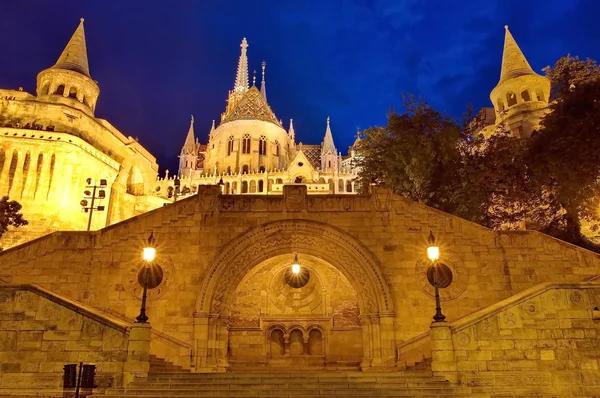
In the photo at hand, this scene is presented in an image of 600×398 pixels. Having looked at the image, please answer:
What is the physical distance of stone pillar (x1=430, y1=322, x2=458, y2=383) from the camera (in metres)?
10.9

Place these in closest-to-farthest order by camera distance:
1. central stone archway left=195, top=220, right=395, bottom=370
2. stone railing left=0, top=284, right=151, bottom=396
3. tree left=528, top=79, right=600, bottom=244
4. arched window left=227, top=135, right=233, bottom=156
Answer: stone railing left=0, top=284, right=151, bottom=396 → central stone archway left=195, top=220, right=395, bottom=370 → tree left=528, top=79, right=600, bottom=244 → arched window left=227, top=135, right=233, bottom=156

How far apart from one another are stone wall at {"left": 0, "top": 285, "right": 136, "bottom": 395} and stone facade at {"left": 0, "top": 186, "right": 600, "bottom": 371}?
3586 millimetres

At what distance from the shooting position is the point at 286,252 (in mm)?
15805

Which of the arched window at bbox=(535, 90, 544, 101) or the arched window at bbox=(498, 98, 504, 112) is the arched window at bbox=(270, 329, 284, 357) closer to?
the arched window at bbox=(498, 98, 504, 112)

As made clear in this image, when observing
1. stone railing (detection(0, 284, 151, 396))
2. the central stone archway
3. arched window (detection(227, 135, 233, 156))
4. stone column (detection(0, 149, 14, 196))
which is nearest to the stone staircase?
stone railing (detection(0, 284, 151, 396))

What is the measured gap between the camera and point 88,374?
9.12m

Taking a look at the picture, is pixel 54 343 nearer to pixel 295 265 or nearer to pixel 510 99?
pixel 295 265

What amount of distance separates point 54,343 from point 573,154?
18650 mm

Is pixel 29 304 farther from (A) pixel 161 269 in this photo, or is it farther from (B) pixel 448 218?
(B) pixel 448 218

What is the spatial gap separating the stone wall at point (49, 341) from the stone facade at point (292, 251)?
11.8 ft

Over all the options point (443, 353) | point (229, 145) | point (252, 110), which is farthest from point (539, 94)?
point (229, 145)

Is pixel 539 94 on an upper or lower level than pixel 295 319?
upper

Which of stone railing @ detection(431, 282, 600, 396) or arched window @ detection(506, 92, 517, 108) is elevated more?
arched window @ detection(506, 92, 517, 108)

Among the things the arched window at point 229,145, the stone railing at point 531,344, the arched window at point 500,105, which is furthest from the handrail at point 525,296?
the arched window at point 229,145
